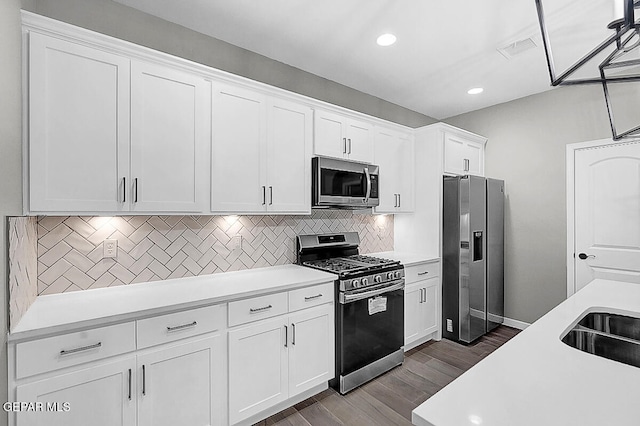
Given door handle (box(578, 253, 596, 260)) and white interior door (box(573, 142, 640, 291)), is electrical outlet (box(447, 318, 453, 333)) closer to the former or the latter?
white interior door (box(573, 142, 640, 291))

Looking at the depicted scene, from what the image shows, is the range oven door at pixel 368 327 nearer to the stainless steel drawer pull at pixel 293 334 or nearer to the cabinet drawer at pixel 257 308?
the stainless steel drawer pull at pixel 293 334

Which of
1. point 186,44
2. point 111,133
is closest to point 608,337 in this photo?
point 111,133

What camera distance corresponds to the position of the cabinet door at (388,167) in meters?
3.40

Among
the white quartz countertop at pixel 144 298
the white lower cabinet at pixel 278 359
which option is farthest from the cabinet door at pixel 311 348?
the white quartz countertop at pixel 144 298

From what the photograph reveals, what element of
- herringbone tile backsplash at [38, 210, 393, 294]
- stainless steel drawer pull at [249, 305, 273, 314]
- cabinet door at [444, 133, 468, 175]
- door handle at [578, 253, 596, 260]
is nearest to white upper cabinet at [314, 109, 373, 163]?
herringbone tile backsplash at [38, 210, 393, 294]

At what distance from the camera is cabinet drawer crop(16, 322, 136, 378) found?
1414mm

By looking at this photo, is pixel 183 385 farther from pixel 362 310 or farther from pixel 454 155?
pixel 454 155

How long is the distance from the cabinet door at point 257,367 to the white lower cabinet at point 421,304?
4.88 feet

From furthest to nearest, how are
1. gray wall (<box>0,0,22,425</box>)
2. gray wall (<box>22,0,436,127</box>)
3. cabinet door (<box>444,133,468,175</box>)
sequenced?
1. cabinet door (<box>444,133,468,175</box>)
2. gray wall (<box>22,0,436,127</box>)
3. gray wall (<box>0,0,22,425</box>)

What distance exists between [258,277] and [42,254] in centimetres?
134

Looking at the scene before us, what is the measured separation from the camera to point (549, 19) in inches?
90.7

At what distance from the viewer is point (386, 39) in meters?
2.61

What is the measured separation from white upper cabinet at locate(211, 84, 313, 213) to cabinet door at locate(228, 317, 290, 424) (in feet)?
2.85

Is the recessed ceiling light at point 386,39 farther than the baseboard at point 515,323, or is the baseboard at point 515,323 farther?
the baseboard at point 515,323
